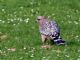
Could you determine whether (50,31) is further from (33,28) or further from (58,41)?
(33,28)

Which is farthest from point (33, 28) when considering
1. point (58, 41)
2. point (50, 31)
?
point (58, 41)

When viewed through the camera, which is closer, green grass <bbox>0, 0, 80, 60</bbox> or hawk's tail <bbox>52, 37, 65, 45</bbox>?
green grass <bbox>0, 0, 80, 60</bbox>

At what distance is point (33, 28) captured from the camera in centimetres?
2402

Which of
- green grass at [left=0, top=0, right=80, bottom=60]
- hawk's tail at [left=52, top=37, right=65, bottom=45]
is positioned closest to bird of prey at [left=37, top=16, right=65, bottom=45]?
hawk's tail at [left=52, top=37, right=65, bottom=45]

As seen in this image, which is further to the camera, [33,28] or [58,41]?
[33,28]

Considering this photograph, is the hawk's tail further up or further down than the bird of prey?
further down

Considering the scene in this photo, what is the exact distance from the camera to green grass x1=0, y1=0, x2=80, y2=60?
1762 centimetres

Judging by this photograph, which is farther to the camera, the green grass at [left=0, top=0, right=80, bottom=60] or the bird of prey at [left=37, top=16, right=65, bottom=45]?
the bird of prey at [left=37, top=16, right=65, bottom=45]

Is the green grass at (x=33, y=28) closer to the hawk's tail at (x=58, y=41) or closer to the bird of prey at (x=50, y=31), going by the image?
the hawk's tail at (x=58, y=41)

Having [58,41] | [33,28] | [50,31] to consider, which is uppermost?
[50,31]

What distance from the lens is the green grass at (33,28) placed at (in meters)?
17.6

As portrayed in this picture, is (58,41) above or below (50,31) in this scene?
below

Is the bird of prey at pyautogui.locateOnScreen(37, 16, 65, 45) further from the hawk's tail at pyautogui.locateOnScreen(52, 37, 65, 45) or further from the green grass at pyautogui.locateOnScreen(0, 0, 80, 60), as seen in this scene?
the green grass at pyautogui.locateOnScreen(0, 0, 80, 60)

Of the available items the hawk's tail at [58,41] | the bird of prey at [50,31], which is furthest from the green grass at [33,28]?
the bird of prey at [50,31]
